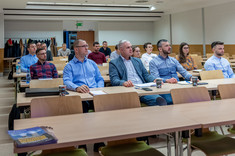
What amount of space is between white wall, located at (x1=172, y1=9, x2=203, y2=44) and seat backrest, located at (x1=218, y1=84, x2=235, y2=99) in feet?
36.5

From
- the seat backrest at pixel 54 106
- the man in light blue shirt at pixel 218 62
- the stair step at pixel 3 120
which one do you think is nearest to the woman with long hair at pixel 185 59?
the man in light blue shirt at pixel 218 62

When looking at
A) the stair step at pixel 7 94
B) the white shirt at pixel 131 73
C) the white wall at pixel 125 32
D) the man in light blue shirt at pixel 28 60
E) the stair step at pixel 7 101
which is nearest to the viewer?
the white shirt at pixel 131 73

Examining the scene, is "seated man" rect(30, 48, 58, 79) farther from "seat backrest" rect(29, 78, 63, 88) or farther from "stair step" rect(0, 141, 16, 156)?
"stair step" rect(0, 141, 16, 156)

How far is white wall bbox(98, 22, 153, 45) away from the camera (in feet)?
54.2

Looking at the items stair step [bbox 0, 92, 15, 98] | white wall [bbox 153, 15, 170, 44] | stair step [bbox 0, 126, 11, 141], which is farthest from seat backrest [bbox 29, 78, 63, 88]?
white wall [bbox 153, 15, 170, 44]

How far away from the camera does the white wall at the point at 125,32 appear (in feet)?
54.2

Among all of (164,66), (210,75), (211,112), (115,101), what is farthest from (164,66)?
(211,112)

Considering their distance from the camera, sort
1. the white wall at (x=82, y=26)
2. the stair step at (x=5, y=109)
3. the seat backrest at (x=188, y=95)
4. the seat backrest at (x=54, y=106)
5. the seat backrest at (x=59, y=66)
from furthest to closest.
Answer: the white wall at (x=82, y=26)
the seat backrest at (x=59, y=66)
the stair step at (x=5, y=109)
the seat backrest at (x=188, y=95)
the seat backrest at (x=54, y=106)

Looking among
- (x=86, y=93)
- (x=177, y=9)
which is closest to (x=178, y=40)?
(x=177, y=9)

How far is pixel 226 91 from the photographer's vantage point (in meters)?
3.15

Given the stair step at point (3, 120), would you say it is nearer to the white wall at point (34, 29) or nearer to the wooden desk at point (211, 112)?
the wooden desk at point (211, 112)

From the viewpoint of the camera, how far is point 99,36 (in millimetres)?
16453

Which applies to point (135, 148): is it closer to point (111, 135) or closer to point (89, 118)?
point (89, 118)

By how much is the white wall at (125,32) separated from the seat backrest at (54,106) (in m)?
14.0
